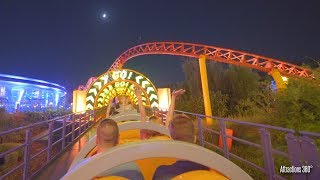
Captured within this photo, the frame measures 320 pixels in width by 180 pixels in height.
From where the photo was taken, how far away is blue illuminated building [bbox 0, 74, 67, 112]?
4958 centimetres

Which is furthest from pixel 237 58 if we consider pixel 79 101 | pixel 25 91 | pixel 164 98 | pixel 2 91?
pixel 25 91

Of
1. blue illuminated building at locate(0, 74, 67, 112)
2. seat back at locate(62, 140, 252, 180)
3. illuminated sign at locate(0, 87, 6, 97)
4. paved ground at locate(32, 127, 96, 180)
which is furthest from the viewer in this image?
illuminated sign at locate(0, 87, 6, 97)

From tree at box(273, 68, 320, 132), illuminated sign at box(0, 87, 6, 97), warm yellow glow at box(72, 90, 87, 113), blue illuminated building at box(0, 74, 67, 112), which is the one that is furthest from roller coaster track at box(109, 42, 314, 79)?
illuminated sign at box(0, 87, 6, 97)

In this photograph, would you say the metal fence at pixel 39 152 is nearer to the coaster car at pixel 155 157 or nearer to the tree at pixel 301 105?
the coaster car at pixel 155 157

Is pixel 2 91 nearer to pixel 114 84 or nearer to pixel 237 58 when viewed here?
pixel 114 84

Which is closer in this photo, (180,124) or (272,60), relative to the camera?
(180,124)

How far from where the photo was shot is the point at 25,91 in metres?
60.3

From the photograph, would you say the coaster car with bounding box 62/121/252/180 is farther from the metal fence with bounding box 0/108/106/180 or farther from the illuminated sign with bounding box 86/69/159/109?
the illuminated sign with bounding box 86/69/159/109

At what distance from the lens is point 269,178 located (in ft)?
12.5

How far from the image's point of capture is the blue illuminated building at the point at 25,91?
49.6m

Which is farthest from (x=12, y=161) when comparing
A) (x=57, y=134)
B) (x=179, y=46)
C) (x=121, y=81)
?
(x=179, y=46)

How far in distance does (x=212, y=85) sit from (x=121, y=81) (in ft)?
20.7

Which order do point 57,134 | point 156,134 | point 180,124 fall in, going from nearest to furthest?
point 180,124 < point 156,134 < point 57,134

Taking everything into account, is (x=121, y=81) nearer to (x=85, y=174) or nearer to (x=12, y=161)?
(x=12, y=161)
